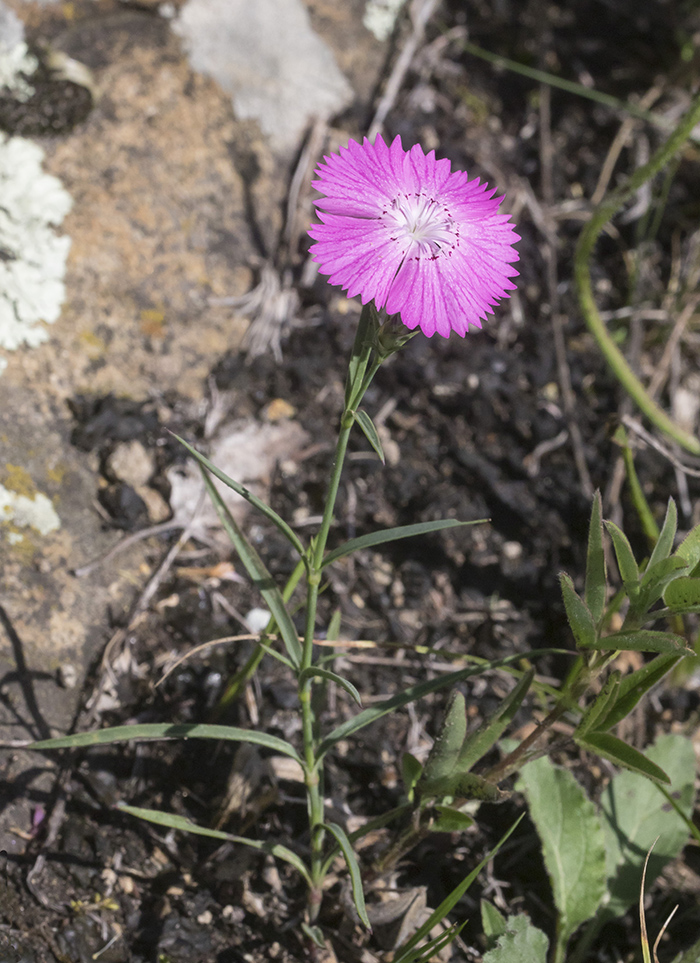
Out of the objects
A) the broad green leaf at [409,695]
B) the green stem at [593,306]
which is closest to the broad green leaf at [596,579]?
the broad green leaf at [409,695]

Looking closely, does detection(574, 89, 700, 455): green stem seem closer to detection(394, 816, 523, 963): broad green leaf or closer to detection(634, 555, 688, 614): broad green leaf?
detection(634, 555, 688, 614): broad green leaf

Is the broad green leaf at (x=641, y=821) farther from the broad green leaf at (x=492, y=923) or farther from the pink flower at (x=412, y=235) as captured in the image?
the pink flower at (x=412, y=235)

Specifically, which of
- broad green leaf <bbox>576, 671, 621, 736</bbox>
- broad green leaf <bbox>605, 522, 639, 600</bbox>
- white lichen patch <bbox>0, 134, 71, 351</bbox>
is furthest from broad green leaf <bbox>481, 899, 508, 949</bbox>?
white lichen patch <bbox>0, 134, 71, 351</bbox>

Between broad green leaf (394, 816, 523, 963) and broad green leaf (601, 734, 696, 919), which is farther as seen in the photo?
broad green leaf (601, 734, 696, 919)

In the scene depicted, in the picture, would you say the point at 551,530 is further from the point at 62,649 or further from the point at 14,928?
the point at 14,928

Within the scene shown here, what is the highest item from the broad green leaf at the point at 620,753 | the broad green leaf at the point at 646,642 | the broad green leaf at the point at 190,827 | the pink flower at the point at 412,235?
the pink flower at the point at 412,235

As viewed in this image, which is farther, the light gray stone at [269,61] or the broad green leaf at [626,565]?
the light gray stone at [269,61]
